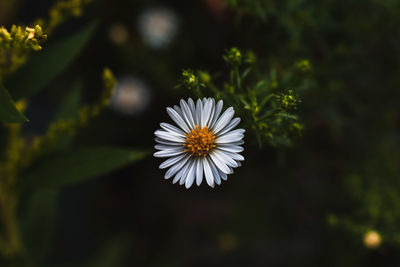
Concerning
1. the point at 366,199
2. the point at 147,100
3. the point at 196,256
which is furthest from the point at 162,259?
the point at 366,199

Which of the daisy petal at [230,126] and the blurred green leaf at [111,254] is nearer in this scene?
the daisy petal at [230,126]

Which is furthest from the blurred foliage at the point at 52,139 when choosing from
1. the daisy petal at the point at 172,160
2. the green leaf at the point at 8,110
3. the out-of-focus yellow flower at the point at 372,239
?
the out-of-focus yellow flower at the point at 372,239

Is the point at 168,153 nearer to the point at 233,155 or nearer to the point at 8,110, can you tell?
the point at 233,155

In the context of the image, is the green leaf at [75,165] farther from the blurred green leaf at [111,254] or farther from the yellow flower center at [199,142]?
the blurred green leaf at [111,254]

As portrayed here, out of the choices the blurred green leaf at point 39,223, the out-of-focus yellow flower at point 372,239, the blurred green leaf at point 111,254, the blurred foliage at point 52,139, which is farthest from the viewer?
the blurred green leaf at point 111,254

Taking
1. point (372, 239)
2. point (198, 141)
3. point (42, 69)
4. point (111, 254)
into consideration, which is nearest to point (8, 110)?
point (42, 69)

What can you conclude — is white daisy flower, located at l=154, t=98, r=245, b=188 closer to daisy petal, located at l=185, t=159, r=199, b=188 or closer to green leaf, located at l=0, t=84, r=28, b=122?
daisy petal, located at l=185, t=159, r=199, b=188

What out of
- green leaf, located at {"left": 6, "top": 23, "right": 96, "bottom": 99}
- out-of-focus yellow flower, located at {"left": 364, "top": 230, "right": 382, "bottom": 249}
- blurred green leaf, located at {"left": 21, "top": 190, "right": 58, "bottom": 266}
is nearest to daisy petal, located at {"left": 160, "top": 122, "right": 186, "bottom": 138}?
green leaf, located at {"left": 6, "top": 23, "right": 96, "bottom": 99}

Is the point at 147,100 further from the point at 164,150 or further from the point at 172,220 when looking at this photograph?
the point at 164,150
